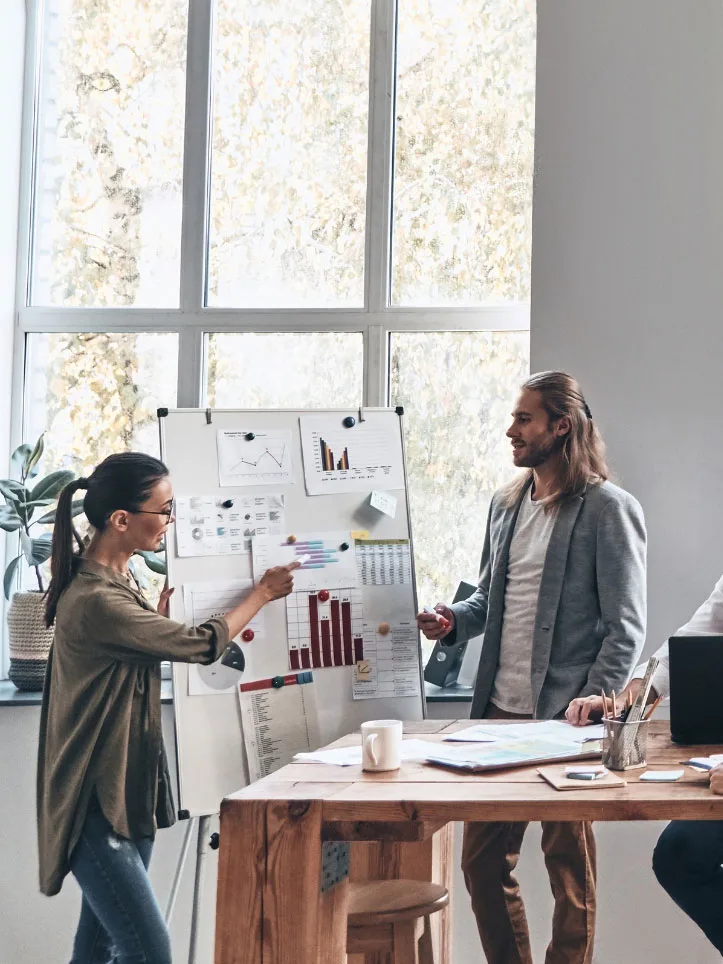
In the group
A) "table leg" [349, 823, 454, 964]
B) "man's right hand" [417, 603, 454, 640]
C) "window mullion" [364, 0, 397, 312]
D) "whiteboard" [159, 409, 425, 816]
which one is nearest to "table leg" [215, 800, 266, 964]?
"table leg" [349, 823, 454, 964]

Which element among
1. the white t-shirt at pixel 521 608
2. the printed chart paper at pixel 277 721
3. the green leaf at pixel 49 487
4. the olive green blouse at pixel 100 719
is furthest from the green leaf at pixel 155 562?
the white t-shirt at pixel 521 608

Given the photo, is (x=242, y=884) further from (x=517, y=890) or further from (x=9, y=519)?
(x=9, y=519)

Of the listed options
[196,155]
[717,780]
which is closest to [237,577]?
[717,780]

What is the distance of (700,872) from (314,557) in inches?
45.7

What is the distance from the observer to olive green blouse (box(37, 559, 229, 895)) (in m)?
1.81

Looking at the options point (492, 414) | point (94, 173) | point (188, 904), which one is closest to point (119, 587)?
point (188, 904)

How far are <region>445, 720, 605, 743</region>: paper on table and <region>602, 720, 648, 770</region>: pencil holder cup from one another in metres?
0.14

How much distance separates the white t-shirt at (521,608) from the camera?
237 cm

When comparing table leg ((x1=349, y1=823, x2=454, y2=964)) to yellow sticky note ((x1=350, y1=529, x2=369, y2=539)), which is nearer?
table leg ((x1=349, y1=823, x2=454, y2=964))

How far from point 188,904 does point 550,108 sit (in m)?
2.77

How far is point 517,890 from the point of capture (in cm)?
242

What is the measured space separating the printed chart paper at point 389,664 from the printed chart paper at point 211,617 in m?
0.29

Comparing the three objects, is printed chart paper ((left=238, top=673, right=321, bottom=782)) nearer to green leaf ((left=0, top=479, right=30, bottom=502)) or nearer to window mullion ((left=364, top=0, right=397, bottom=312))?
green leaf ((left=0, top=479, right=30, bottom=502))

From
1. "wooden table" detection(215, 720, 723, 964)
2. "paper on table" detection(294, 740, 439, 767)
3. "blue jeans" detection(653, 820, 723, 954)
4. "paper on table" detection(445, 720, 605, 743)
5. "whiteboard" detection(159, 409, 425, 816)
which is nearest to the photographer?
"wooden table" detection(215, 720, 723, 964)
